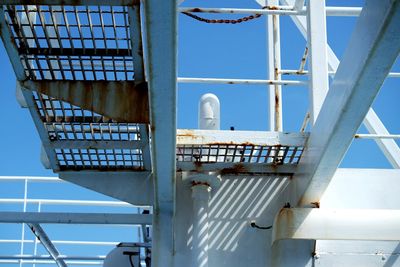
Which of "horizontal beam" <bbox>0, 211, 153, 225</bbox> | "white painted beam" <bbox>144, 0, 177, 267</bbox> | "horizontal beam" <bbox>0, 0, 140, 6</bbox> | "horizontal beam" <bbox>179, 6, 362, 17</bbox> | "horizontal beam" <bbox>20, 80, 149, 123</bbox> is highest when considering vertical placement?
"horizontal beam" <bbox>179, 6, 362, 17</bbox>

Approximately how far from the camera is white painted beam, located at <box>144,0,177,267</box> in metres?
2.29

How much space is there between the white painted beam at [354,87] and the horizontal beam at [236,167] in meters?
0.54

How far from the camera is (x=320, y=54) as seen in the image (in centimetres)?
425

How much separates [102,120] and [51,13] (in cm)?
79

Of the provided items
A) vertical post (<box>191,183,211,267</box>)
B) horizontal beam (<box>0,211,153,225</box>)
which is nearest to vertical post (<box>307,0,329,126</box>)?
vertical post (<box>191,183,211,267</box>)

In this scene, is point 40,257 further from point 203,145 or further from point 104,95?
point 104,95

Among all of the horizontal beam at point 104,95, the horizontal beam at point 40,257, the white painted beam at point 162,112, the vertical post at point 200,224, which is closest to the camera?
the white painted beam at point 162,112

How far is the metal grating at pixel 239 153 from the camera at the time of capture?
4.04m

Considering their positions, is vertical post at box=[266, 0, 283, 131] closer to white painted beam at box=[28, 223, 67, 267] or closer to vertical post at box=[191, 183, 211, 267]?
vertical post at box=[191, 183, 211, 267]

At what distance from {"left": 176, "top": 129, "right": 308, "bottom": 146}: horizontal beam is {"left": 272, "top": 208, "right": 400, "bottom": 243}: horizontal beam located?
43cm

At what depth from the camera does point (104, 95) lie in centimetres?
327

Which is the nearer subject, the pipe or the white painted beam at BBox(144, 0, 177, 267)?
the white painted beam at BBox(144, 0, 177, 267)

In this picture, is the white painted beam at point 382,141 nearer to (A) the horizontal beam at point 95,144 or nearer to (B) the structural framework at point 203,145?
(B) the structural framework at point 203,145

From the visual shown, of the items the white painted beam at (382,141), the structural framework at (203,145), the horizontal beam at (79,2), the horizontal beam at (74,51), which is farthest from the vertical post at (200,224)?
the horizontal beam at (79,2)
